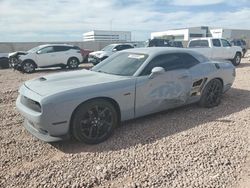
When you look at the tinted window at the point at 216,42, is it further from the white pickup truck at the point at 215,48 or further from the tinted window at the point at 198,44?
the tinted window at the point at 198,44

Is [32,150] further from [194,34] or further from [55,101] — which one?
[194,34]

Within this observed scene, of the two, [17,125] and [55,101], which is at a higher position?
[55,101]

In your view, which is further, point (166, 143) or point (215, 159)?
point (166, 143)

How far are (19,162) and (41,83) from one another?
4.41 feet

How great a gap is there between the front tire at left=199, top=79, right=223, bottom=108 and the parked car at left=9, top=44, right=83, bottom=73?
11.6 meters

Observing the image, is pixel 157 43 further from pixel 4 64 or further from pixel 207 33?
pixel 207 33

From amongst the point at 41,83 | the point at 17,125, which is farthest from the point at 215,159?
the point at 17,125

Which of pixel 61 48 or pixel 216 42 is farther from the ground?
pixel 216 42

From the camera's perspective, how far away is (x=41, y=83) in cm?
448

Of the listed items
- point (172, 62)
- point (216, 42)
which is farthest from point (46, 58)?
point (172, 62)

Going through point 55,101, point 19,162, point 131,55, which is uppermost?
point 131,55

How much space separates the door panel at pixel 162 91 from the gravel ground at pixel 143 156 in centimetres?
32

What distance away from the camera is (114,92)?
14.4 ft

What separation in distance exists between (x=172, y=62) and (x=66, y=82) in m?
2.18
